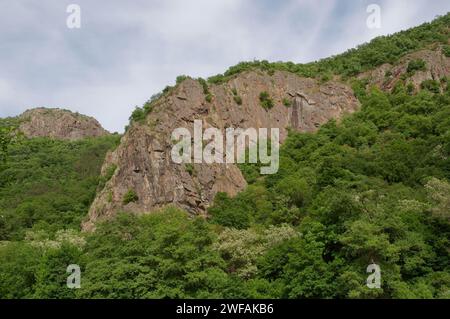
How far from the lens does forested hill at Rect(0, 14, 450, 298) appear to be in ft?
111

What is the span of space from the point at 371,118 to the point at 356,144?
946 cm

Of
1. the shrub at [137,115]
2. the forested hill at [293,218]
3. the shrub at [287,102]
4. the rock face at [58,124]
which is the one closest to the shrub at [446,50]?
the forested hill at [293,218]

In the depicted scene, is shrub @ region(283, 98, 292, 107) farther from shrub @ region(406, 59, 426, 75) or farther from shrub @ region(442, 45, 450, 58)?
shrub @ region(442, 45, 450, 58)

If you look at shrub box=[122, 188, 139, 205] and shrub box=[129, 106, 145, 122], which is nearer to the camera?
shrub box=[122, 188, 139, 205]

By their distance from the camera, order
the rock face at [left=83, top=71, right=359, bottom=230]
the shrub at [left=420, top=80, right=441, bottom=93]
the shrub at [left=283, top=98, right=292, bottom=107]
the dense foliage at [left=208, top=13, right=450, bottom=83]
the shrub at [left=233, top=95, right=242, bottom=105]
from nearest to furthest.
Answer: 1. the rock face at [left=83, top=71, right=359, bottom=230]
2. the shrub at [left=233, top=95, right=242, bottom=105]
3. the shrub at [left=420, top=80, right=441, bottom=93]
4. the shrub at [left=283, top=98, right=292, bottom=107]
5. the dense foliage at [left=208, top=13, right=450, bottom=83]

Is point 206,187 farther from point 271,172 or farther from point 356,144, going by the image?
point 356,144

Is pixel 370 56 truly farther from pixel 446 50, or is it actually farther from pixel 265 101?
pixel 265 101

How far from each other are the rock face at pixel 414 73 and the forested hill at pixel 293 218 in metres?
0.26

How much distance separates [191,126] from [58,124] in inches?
3426

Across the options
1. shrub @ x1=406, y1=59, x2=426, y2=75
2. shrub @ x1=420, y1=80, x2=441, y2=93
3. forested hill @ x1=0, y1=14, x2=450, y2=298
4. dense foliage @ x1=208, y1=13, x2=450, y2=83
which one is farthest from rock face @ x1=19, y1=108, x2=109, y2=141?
shrub @ x1=420, y1=80, x2=441, y2=93

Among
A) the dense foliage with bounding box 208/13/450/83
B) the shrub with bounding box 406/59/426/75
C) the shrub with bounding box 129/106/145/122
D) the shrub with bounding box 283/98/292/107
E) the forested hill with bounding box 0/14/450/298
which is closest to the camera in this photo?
the forested hill with bounding box 0/14/450/298

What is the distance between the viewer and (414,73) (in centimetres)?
8762

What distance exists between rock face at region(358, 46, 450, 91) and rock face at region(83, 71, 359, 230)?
22.2 feet
